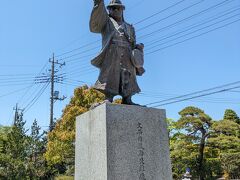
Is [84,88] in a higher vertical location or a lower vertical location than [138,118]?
higher

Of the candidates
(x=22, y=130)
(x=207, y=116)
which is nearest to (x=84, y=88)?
(x=22, y=130)

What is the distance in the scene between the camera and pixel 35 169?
2098 centimetres

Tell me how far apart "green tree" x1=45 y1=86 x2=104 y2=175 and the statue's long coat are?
1504 cm

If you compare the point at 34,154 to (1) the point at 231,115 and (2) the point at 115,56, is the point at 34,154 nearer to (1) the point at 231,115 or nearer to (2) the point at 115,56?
(2) the point at 115,56

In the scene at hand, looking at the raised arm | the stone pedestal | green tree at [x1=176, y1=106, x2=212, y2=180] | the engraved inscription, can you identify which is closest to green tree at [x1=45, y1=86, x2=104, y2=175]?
green tree at [x1=176, y1=106, x2=212, y2=180]

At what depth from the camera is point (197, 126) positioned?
2498 cm

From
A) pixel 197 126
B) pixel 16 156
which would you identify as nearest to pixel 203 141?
pixel 197 126

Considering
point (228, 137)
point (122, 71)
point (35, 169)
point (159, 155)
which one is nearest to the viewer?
point (159, 155)

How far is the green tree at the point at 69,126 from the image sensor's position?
68.9 feet

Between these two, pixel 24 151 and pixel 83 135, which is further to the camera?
pixel 24 151

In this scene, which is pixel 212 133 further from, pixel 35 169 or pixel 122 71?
pixel 122 71

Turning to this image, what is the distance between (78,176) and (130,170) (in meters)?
1.09

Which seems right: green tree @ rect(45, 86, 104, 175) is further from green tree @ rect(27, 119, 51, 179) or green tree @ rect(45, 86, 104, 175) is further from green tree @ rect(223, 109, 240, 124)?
green tree @ rect(223, 109, 240, 124)

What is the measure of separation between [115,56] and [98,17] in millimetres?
747
